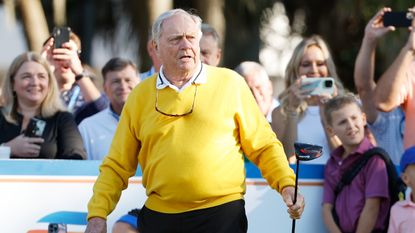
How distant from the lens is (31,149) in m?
8.30

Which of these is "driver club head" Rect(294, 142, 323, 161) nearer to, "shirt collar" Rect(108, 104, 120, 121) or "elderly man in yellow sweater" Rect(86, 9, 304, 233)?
"elderly man in yellow sweater" Rect(86, 9, 304, 233)

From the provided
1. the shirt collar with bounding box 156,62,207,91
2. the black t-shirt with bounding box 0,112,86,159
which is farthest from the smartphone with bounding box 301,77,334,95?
the shirt collar with bounding box 156,62,207,91

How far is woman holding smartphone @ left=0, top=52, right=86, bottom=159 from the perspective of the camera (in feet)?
27.6

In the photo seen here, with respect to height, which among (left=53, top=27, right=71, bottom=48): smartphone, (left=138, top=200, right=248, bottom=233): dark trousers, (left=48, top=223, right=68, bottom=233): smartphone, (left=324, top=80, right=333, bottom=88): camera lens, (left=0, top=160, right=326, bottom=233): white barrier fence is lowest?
(left=48, top=223, right=68, bottom=233): smartphone

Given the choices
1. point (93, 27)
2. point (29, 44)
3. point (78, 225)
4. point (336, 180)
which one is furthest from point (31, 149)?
point (93, 27)

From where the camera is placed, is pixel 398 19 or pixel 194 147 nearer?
pixel 194 147

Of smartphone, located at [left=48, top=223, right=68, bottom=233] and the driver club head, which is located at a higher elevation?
the driver club head

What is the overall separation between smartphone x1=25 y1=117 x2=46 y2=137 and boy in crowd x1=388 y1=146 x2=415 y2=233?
2.59m

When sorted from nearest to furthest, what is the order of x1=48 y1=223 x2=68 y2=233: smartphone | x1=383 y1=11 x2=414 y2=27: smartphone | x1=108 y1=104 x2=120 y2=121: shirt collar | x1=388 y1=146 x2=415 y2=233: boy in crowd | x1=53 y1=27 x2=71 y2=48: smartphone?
x1=388 y1=146 x2=415 y2=233: boy in crowd → x1=48 y1=223 x2=68 y2=233: smartphone → x1=383 y1=11 x2=414 y2=27: smartphone → x1=108 y1=104 x2=120 y2=121: shirt collar → x1=53 y1=27 x2=71 y2=48: smartphone

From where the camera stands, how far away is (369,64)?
863cm

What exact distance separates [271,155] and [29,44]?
1270 cm

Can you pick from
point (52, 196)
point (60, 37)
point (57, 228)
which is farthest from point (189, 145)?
point (60, 37)

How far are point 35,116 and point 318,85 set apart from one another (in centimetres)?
211

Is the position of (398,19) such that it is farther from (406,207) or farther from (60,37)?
(60,37)
